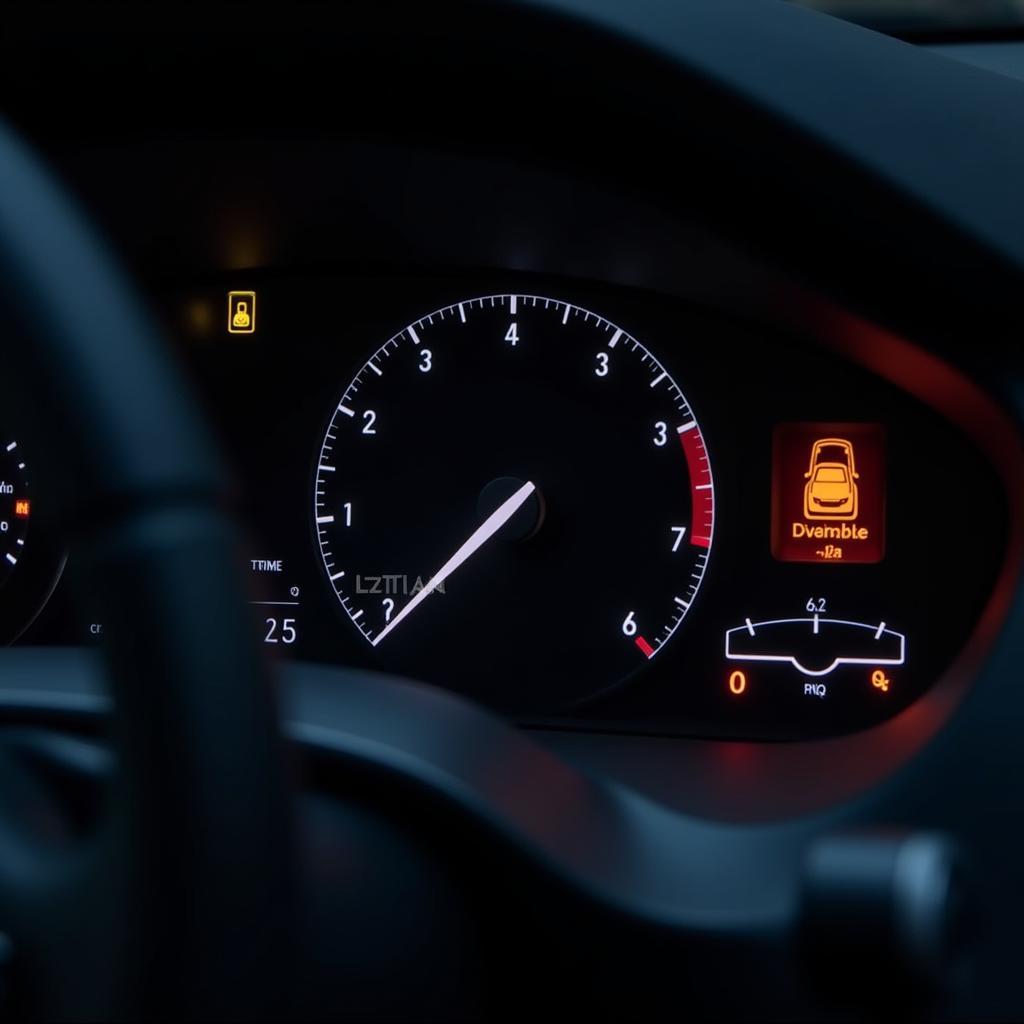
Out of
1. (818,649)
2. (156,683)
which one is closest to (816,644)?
(818,649)

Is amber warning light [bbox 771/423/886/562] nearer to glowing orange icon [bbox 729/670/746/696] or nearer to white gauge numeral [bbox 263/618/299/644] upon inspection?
glowing orange icon [bbox 729/670/746/696]

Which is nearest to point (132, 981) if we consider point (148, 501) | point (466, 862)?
point (148, 501)

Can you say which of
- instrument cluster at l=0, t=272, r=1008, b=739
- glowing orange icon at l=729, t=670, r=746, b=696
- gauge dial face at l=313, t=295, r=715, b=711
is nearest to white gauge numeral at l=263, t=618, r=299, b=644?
instrument cluster at l=0, t=272, r=1008, b=739

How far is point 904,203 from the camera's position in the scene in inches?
45.6

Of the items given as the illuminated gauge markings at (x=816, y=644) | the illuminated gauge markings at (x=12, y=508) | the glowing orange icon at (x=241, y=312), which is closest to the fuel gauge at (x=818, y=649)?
the illuminated gauge markings at (x=816, y=644)

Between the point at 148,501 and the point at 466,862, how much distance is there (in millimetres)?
418

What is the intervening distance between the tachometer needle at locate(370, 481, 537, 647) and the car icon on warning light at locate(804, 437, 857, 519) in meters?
0.30

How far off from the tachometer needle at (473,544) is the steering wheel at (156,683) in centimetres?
110

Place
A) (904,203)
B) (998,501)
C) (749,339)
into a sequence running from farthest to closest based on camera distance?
(749,339) < (998,501) < (904,203)

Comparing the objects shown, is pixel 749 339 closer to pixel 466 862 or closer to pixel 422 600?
pixel 422 600

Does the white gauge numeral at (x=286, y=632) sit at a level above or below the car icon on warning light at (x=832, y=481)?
below

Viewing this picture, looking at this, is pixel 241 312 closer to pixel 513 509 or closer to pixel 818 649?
pixel 513 509

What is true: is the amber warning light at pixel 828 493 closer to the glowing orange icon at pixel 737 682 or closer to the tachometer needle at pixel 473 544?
the glowing orange icon at pixel 737 682

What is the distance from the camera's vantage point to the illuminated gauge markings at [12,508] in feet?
6.56
